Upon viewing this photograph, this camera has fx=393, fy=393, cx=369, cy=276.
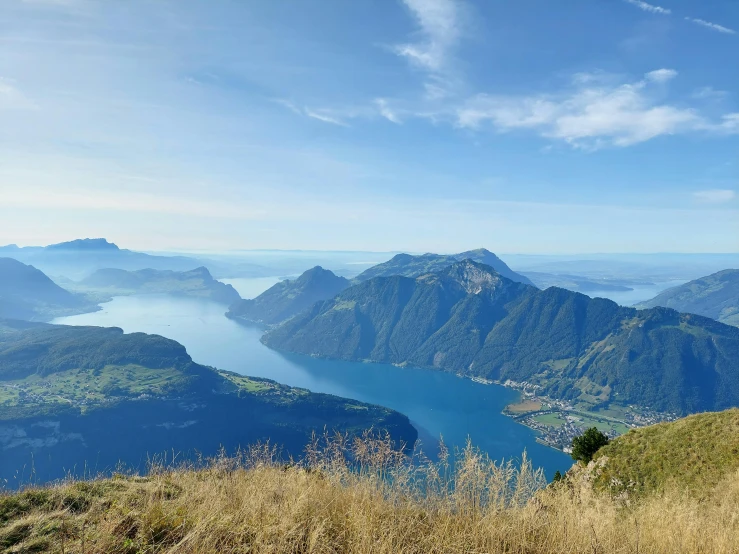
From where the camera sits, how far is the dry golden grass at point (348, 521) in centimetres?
441

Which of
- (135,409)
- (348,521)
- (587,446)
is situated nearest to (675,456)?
(587,446)

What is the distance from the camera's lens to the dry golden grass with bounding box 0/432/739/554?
4414 mm

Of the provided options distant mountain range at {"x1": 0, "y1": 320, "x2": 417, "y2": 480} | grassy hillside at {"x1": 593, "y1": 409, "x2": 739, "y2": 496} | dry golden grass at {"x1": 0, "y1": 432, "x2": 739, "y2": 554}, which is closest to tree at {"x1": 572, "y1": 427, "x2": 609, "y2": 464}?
grassy hillside at {"x1": 593, "y1": 409, "x2": 739, "y2": 496}

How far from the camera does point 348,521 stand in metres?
4.94

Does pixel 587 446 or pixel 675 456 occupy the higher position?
pixel 675 456

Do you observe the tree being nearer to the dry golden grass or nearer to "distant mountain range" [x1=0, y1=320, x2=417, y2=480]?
the dry golden grass

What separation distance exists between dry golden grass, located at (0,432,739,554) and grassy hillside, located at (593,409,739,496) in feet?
42.2

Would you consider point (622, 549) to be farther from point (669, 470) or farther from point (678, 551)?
point (669, 470)

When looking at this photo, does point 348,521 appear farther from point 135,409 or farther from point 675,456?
point 135,409

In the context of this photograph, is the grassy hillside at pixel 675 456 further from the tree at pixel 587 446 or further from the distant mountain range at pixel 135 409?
the distant mountain range at pixel 135 409

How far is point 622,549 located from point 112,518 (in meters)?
6.18

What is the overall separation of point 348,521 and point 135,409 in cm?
14749

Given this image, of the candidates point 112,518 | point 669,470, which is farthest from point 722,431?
point 112,518

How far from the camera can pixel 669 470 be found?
56.5 ft
